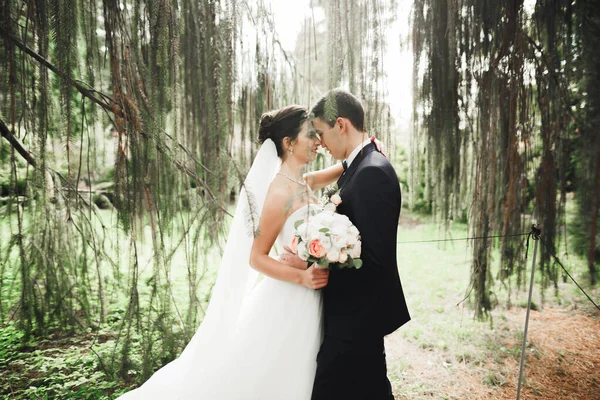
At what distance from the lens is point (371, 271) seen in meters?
1.72

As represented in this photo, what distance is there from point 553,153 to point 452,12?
1234 millimetres

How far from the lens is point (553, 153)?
260cm

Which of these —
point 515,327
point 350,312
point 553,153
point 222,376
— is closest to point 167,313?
point 222,376

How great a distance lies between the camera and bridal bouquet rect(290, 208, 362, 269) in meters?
1.58

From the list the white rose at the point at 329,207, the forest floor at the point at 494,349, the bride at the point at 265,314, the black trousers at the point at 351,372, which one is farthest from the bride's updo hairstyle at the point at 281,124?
the forest floor at the point at 494,349

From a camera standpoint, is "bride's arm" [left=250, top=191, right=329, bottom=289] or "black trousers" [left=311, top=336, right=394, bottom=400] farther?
"bride's arm" [left=250, top=191, right=329, bottom=289]

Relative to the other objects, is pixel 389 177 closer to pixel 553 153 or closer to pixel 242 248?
pixel 242 248

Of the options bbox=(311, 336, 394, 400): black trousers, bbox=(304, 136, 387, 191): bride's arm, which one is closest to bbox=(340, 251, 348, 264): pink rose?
bbox=(311, 336, 394, 400): black trousers

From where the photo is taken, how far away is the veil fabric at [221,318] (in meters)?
2.05

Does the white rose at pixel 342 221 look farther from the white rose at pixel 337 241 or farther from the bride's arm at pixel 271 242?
the bride's arm at pixel 271 242

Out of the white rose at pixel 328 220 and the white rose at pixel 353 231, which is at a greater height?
the white rose at pixel 328 220

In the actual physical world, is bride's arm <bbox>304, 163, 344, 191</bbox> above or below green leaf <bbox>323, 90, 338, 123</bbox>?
below

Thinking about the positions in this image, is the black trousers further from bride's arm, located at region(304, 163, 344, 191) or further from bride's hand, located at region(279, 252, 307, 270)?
bride's arm, located at region(304, 163, 344, 191)

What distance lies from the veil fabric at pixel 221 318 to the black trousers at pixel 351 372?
53 cm
